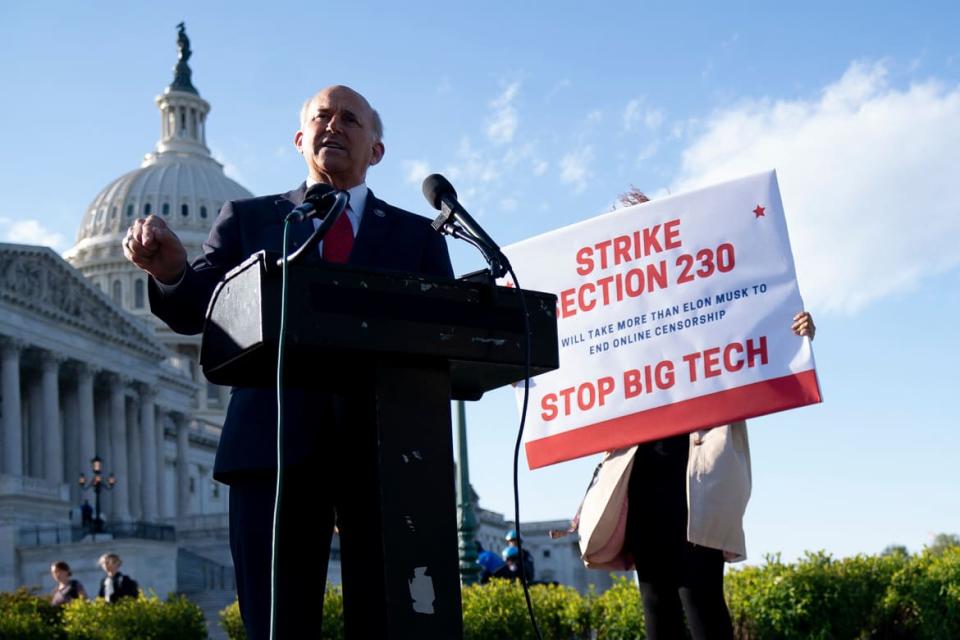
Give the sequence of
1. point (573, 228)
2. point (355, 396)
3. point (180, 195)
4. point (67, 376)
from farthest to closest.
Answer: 1. point (180, 195)
2. point (67, 376)
3. point (573, 228)
4. point (355, 396)

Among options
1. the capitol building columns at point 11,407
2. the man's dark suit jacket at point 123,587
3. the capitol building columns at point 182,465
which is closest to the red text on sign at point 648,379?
the man's dark suit jacket at point 123,587

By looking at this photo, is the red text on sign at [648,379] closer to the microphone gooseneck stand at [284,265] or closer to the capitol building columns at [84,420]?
the microphone gooseneck stand at [284,265]

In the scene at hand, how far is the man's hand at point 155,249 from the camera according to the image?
3.70m

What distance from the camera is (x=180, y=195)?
10738 cm

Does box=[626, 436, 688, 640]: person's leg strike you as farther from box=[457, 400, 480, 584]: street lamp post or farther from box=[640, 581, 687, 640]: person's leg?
box=[457, 400, 480, 584]: street lamp post

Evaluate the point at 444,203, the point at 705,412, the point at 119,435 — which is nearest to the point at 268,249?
the point at 444,203

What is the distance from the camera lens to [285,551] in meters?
3.80

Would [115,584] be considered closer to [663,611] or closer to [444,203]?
[663,611]

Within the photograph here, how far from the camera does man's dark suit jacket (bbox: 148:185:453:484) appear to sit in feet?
12.5

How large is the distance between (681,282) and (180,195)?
104 metres

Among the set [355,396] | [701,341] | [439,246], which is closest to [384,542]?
[355,396]

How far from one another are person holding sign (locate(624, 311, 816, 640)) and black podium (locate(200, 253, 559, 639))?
215 cm

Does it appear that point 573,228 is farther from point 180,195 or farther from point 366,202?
point 180,195

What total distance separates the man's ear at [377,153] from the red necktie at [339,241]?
1.05 ft
